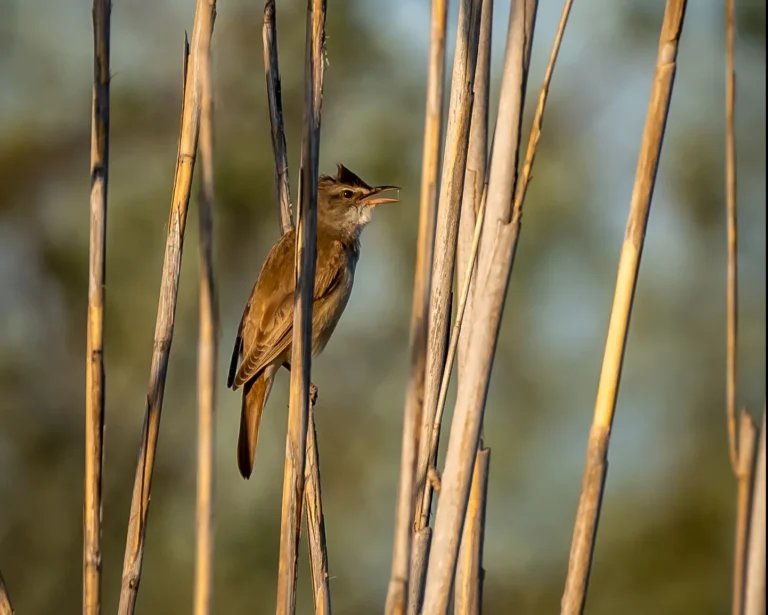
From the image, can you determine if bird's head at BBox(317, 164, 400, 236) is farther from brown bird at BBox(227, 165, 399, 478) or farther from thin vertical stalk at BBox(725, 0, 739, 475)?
thin vertical stalk at BBox(725, 0, 739, 475)

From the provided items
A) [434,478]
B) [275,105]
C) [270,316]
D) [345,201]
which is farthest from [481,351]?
[345,201]

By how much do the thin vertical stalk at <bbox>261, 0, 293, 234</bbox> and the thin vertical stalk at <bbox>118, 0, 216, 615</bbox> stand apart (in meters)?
0.47

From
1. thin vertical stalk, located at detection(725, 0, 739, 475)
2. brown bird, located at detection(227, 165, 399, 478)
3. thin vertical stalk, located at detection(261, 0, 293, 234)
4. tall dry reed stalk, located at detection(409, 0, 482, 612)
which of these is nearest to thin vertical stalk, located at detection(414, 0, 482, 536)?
tall dry reed stalk, located at detection(409, 0, 482, 612)

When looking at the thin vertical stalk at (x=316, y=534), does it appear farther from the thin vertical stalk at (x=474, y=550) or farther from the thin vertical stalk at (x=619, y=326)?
the thin vertical stalk at (x=619, y=326)

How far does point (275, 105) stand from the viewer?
281 cm

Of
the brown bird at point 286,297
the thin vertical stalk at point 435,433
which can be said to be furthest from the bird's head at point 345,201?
the thin vertical stalk at point 435,433

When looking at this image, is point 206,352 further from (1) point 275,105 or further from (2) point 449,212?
(1) point 275,105

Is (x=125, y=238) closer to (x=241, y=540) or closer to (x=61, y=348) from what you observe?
(x=61, y=348)

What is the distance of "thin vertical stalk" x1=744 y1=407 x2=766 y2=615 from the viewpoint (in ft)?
6.23

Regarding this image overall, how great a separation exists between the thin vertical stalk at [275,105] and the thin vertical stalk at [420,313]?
0.94m

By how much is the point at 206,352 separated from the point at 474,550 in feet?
2.82

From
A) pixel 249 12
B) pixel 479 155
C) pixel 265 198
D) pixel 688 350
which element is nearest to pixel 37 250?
pixel 265 198

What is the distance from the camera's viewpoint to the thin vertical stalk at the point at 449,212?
2180mm

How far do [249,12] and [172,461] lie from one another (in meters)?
3.69
